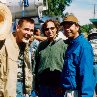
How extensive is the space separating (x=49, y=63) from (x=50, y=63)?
2cm

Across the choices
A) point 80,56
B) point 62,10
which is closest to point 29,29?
point 80,56

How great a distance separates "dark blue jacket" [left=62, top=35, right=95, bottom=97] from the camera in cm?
573

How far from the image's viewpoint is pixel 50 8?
5550 centimetres

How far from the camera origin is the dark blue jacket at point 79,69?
5.73 m

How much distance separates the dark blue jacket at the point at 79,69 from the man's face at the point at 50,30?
5.05ft

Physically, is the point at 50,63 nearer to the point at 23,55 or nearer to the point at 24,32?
the point at 23,55

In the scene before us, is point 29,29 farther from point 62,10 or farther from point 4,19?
point 62,10

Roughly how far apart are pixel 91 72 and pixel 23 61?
41.7 inches

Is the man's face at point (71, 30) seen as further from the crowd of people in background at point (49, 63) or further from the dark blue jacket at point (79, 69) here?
the dark blue jacket at point (79, 69)

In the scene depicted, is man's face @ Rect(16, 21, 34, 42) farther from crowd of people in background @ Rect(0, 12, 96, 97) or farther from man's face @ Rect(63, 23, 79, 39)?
man's face @ Rect(63, 23, 79, 39)

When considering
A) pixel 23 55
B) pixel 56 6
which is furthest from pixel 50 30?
pixel 56 6

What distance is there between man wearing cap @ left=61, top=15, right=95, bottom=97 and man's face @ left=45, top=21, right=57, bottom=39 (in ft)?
4.75

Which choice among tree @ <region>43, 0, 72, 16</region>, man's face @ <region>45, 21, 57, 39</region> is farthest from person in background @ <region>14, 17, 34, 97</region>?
tree @ <region>43, 0, 72, 16</region>

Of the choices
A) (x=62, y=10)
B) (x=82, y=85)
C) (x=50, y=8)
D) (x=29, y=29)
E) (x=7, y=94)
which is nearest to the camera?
(x=7, y=94)
